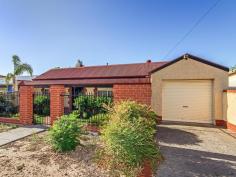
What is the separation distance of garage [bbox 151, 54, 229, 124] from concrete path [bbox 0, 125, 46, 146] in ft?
21.4

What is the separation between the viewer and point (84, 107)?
12.3m

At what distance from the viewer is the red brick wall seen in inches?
285

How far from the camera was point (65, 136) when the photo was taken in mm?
5270

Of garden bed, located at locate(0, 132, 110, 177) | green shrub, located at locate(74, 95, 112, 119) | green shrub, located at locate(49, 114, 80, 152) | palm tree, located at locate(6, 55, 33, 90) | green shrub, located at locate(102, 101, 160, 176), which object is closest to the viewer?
green shrub, located at locate(102, 101, 160, 176)

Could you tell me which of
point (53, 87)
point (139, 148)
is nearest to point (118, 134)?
point (139, 148)

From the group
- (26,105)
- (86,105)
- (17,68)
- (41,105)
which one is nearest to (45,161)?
(26,105)

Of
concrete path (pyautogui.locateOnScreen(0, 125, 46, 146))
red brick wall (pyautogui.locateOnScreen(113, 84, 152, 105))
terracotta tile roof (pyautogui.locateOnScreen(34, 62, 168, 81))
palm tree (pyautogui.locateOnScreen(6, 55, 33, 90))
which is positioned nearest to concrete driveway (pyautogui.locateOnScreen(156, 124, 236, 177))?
red brick wall (pyautogui.locateOnScreen(113, 84, 152, 105))

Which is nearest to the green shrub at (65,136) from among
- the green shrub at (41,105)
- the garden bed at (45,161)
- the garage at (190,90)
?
the garden bed at (45,161)

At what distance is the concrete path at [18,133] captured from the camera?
677 centimetres

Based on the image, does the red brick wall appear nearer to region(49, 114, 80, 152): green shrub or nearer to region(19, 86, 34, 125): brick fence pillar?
region(49, 114, 80, 152): green shrub

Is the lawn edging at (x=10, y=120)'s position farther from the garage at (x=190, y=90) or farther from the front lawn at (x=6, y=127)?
the garage at (x=190, y=90)

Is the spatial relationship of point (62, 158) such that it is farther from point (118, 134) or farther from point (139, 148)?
point (139, 148)

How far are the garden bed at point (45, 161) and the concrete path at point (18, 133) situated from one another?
629 millimetres

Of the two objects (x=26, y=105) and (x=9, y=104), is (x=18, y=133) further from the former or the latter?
(x=9, y=104)
